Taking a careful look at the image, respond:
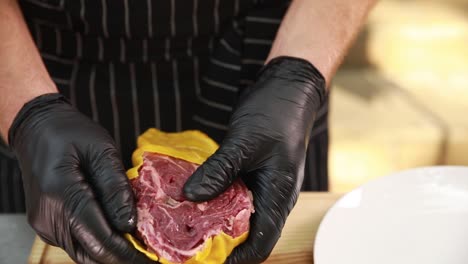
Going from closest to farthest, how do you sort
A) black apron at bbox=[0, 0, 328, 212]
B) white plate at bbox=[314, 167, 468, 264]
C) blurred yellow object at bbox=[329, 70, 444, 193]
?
white plate at bbox=[314, 167, 468, 264], black apron at bbox=[0, 0, 328, 212], blurred yellow object at bbox=[329, 70, 444, 193]

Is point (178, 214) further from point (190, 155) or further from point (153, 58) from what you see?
point (153, 58)

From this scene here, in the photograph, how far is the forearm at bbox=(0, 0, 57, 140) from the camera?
1.23 meters

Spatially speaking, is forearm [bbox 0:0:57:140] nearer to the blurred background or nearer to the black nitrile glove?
the black nitrile glove

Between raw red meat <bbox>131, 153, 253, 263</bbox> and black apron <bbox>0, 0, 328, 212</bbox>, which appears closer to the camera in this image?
raw red meat <bbox>131, 153, 253, 263</bbox>

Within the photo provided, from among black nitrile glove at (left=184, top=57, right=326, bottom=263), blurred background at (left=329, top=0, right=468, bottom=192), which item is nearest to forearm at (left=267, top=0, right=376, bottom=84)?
black nitrile glove at (left=184, top=57, right=326, bottom=263)

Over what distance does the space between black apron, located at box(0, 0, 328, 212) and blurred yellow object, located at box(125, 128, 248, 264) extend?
261 mm

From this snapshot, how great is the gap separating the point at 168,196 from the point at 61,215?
0.18 metres

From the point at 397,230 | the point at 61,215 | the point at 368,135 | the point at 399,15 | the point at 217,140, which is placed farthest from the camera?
the point at 399,15

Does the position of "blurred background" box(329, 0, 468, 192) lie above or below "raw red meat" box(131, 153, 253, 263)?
below

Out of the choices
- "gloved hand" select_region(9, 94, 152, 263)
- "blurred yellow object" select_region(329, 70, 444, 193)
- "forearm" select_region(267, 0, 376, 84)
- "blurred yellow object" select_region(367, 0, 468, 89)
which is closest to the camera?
"gloved hand" select_region(9, 94, 152, 263)

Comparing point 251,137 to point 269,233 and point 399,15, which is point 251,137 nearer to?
point 269,233

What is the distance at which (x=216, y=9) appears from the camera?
1508 mm

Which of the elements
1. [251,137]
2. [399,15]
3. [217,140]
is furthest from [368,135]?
[251,137]

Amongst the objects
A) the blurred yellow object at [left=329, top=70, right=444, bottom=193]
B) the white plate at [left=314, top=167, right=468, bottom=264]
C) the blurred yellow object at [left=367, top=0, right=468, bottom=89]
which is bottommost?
the blurred yellow object at [left=329, top=70, right=444, bottom=193]
